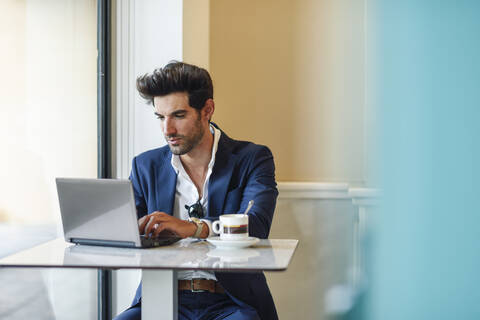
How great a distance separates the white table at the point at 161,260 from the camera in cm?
130

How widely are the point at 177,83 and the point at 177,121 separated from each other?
13cm

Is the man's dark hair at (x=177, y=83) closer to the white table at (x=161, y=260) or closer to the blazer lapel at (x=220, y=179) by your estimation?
the blazer lapel at (x=220, y=179)

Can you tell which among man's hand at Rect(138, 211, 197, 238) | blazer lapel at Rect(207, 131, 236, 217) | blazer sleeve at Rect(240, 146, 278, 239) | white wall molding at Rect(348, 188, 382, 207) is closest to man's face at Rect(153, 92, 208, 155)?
blazer lapel at Rect(207, 131, 236, 217)

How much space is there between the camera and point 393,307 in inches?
113

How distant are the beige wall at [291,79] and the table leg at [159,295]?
1631 mm

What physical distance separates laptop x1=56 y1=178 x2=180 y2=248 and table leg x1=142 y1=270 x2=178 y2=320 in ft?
0.34

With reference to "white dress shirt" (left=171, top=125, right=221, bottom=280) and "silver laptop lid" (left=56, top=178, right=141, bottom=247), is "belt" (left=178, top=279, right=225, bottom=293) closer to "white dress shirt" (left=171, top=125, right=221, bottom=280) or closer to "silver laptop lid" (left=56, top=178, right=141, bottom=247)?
"white dress shirt" (left=171, top=125, right=221, bottom=280)

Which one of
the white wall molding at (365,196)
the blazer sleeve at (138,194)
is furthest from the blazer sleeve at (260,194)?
the white wall molding at (365,196)

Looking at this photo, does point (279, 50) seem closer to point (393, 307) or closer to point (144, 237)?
point (393, 307)

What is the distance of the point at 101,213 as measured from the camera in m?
1.52

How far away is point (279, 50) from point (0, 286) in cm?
178

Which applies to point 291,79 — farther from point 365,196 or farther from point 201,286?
point 201,286

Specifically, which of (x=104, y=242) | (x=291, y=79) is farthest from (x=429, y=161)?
(x=104, y=242)

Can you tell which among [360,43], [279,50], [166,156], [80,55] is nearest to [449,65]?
[360,43]
